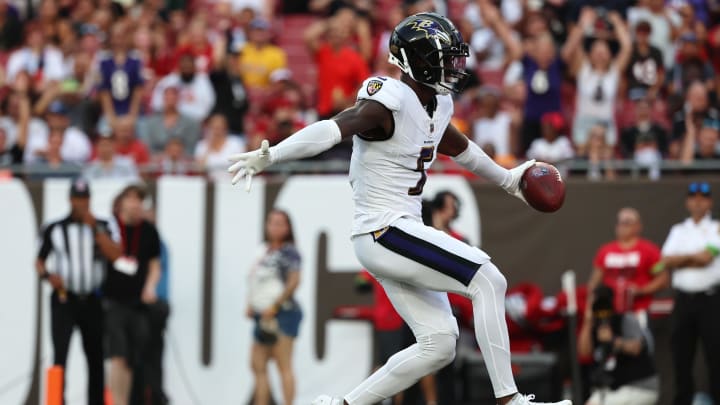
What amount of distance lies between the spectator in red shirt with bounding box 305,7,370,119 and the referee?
138 inches

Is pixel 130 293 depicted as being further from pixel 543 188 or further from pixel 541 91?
pixel 543 188

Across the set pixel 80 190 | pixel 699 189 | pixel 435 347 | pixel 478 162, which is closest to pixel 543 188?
pixel 478 162

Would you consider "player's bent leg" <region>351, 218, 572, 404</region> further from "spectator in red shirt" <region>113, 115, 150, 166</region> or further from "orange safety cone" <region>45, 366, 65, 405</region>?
"spectator in red shirt" <region>113, 115, 150, 166</region>

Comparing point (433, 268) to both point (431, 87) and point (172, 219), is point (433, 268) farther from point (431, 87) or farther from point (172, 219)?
point (172, 219)

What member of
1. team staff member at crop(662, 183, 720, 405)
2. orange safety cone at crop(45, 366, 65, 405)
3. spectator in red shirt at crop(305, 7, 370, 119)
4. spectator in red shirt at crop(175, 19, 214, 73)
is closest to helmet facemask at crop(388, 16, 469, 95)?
orange safety cone at crop(45, 366, 65, 405)

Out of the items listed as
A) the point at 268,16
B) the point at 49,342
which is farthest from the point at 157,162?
the point at 268,16

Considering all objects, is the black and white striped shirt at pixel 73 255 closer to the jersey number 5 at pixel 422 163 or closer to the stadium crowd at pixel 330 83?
the stadium crowd at pixel 330 83

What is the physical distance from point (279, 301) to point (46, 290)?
8.27 ft

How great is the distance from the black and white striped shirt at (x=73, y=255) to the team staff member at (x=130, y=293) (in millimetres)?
496

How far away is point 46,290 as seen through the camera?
12891 mm

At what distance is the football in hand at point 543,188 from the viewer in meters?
7.26

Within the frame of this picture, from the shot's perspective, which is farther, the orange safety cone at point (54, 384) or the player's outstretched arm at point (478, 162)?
the orange safety cone at point (54, 384)

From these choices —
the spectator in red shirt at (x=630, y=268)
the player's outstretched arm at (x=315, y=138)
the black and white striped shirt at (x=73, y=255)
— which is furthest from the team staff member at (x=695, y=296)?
the player's outstretched arm at (x=315, y=138)

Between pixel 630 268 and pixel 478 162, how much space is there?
4.57 m
